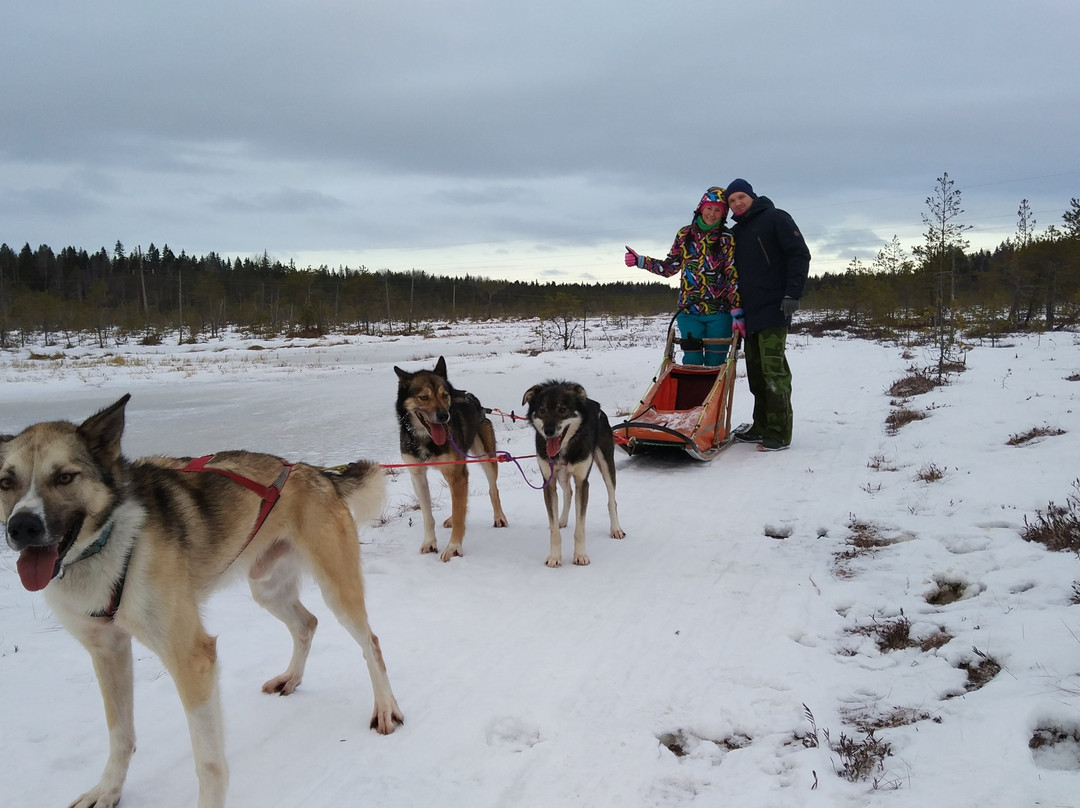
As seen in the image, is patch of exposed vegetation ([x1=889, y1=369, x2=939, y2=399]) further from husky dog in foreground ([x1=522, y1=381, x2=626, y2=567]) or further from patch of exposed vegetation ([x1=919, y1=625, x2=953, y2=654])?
patch of exposed vegetation ([x1=919, y1=625, x2=953, y2=654])

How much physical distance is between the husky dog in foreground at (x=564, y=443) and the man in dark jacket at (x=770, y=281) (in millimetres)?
3468

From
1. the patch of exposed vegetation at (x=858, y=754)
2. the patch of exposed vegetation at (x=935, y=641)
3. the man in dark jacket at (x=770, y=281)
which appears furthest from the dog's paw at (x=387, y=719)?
the man in dark jacket at (x=770, y=281)

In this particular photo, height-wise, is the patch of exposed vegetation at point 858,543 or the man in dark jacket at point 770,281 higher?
the man in dark jacket at point 770,281

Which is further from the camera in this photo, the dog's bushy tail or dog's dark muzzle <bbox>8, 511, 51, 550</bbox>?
the dog's bushy tail

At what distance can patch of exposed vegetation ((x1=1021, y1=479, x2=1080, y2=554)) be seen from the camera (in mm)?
3898

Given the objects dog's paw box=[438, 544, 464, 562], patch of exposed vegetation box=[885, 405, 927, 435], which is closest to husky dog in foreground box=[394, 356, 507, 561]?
dog's paw box=[438, 544, 464, 562]

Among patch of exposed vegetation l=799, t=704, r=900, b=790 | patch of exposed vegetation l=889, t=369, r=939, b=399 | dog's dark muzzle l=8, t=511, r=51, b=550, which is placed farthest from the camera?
patch of exposed vegetation l=889, t=369, r=939, b=399

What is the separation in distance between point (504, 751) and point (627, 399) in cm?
1171

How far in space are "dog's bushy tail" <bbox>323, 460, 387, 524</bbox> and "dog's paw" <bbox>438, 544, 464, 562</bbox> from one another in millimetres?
1826

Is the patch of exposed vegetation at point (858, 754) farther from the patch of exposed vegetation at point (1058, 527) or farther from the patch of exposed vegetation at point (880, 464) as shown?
the patch of exposed vegetation at point (880, 464)

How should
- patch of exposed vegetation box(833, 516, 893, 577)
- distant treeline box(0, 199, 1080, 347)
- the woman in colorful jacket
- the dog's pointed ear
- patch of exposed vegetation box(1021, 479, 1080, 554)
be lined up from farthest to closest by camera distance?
distant treeline box(0, 199, 1080, 347), the woman in colorful jacket, patch of exposed vegetation box(833, 516, 893, 577), patch of exposed vegetation box(1021, 479, 1080, 554), the dog's pointed ear

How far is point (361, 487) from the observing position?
3213 mm

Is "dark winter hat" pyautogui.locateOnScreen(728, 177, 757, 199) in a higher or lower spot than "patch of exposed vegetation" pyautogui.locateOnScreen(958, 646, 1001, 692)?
Answer: higher

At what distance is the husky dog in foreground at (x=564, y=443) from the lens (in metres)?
5.05
